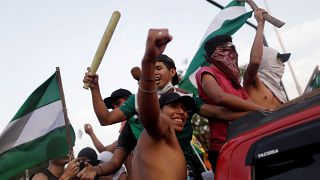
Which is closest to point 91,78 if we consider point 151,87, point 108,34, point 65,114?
point 108,34

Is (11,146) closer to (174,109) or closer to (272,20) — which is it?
(174,109)

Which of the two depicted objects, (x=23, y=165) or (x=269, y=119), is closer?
(x=269, y=119)

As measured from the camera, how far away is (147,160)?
83.0 inches

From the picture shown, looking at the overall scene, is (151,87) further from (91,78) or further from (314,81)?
(314,81)

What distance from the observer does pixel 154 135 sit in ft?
6.78

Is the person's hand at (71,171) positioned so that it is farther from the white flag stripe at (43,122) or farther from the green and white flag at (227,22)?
the green and white flag at (227,22)

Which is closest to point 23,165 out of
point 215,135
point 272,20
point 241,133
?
point 215,135

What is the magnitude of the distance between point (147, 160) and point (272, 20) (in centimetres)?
174

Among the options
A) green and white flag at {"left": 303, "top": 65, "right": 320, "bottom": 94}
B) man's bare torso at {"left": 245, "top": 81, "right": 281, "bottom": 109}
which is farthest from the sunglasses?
green and white flag at {"left": 303, "top": 65, "right": 320, "bottom": 94}

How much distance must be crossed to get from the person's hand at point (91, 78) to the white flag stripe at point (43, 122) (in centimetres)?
185

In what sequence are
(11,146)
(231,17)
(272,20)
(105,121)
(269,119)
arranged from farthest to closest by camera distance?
1. (231,17)
2. (11,146)
3. (272,20)
4. (105,121)
5. (269,119)

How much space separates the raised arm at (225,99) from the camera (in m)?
2.53

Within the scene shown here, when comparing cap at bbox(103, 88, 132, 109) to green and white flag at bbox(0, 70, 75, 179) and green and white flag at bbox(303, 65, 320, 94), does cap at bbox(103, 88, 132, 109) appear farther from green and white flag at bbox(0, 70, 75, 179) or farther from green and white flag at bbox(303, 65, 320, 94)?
green and white flag at bbox(303, 65, 320, 94)

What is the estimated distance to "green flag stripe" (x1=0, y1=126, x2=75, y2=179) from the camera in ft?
14.4
